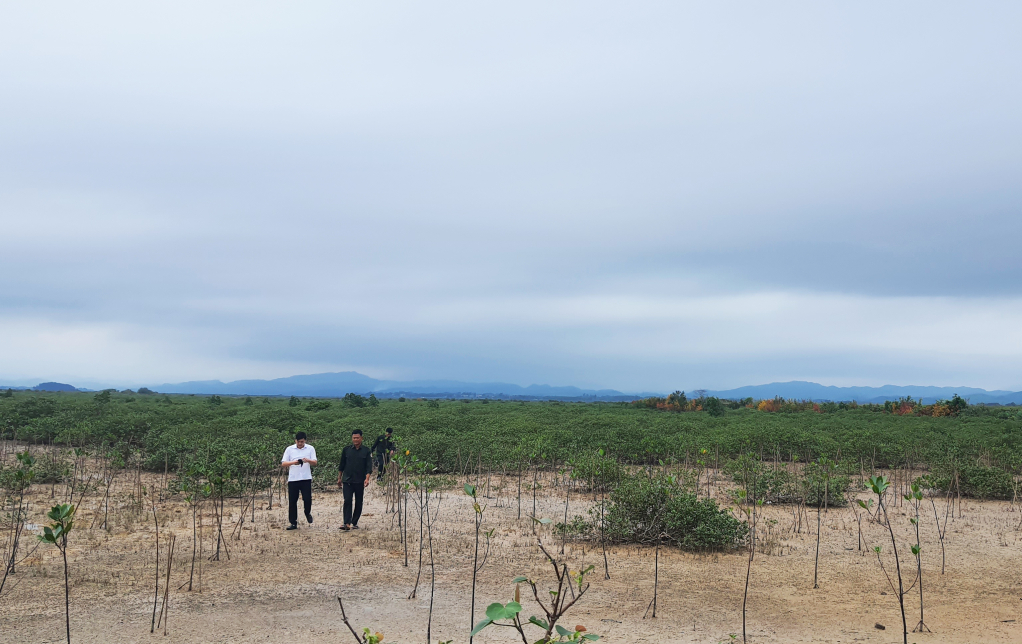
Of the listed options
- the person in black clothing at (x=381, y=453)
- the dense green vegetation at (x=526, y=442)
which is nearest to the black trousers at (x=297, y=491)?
the dense green vegetation at (x=526, y=442)

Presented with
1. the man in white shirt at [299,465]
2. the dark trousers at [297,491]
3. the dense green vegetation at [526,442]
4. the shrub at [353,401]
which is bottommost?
the shrub at [353,401]

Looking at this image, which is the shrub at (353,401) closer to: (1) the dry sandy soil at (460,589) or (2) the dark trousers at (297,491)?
(1) the dry sandy soil at (460,589)

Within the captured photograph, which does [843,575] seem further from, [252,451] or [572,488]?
A: [252,451]

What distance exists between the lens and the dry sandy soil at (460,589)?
6.69 metres

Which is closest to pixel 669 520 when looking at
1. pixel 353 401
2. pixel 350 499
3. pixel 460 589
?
pixel 460 589

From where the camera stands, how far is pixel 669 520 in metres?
10.3

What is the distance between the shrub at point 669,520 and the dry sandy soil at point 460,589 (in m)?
0.34

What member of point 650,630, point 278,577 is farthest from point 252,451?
point 650,630

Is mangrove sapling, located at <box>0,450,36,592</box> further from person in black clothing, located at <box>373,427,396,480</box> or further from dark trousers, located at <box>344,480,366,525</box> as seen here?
person in black clothing, located at <box>373,427,396,480</box>

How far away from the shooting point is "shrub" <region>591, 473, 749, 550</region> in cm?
1016

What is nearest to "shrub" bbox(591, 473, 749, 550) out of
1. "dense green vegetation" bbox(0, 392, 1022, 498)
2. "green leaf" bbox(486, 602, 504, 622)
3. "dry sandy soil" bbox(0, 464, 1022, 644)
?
"dry sandy soil" bbox(0, 464, 1022, 644)

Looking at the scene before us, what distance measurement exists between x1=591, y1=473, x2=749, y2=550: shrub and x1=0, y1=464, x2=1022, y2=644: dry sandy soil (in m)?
0.34

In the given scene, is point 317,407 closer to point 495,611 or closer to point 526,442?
point 526,442

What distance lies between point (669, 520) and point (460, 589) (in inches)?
151
